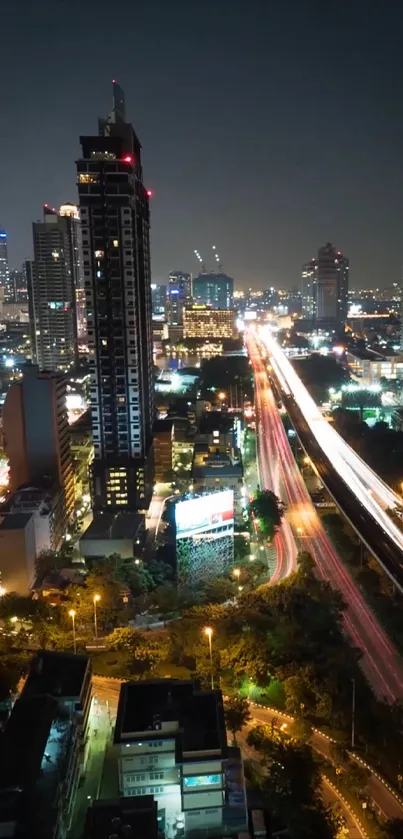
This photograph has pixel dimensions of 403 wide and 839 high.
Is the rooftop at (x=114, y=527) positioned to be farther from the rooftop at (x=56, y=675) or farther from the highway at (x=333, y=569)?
the rooftop at (x=56, y=675)

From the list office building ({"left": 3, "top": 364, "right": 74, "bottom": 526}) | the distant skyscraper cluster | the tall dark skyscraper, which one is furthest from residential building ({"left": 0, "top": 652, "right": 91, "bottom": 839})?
the distant skyscraper cluster

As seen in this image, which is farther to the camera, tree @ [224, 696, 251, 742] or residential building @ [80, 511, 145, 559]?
residential building @ [80, 511, 145, 559]

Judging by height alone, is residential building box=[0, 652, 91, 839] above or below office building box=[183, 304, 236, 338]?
below

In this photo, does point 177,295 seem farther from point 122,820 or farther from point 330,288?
point 122,820

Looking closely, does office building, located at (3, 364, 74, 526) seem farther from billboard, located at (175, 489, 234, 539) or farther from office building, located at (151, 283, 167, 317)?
office building, located at (151, 283, 167, 317)

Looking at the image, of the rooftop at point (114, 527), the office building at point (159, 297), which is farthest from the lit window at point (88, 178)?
the office building at point (159, 297)

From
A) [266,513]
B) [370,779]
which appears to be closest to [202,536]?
[266,513]
